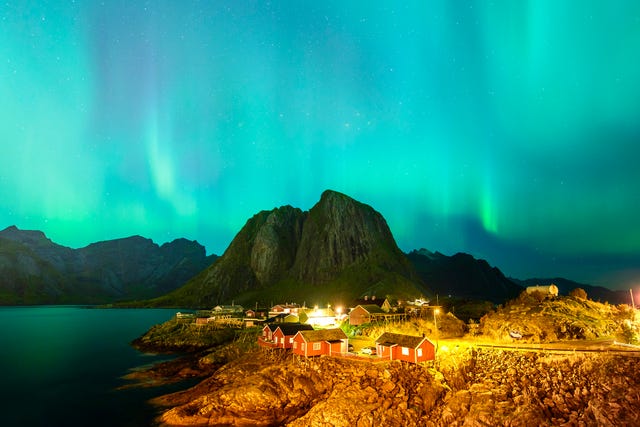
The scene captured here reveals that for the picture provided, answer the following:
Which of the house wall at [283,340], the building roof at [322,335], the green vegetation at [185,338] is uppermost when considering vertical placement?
the building roof at [322,335]

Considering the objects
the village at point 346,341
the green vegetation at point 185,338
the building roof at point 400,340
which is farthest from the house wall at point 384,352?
the green vegetation at point 185,338

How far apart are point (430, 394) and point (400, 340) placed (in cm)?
775

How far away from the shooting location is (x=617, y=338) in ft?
148

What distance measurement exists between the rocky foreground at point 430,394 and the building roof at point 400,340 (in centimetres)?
221

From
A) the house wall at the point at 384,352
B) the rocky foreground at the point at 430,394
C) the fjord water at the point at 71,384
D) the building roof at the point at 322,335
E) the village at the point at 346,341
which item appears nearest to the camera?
the rocky foreground at the point at 430,394

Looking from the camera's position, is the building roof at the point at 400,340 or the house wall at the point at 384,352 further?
the house wall at the point at 384,352

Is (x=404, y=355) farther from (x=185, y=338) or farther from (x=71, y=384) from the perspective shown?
(x=185, y=338)

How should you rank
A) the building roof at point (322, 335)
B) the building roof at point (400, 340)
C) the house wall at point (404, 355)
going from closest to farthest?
the house wall at point (404, 355) < the building roof at point (400, 340) < the building roof at point (322, 335)

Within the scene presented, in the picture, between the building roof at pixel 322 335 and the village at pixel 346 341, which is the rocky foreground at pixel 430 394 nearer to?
the village at pixel 346 341

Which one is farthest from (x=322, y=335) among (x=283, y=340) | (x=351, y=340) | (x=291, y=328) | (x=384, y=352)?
(x=351, y=340)

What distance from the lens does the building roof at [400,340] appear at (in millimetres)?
42469

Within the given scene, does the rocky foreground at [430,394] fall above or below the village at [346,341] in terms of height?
below

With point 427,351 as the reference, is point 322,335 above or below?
above

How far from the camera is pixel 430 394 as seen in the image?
121 ft
